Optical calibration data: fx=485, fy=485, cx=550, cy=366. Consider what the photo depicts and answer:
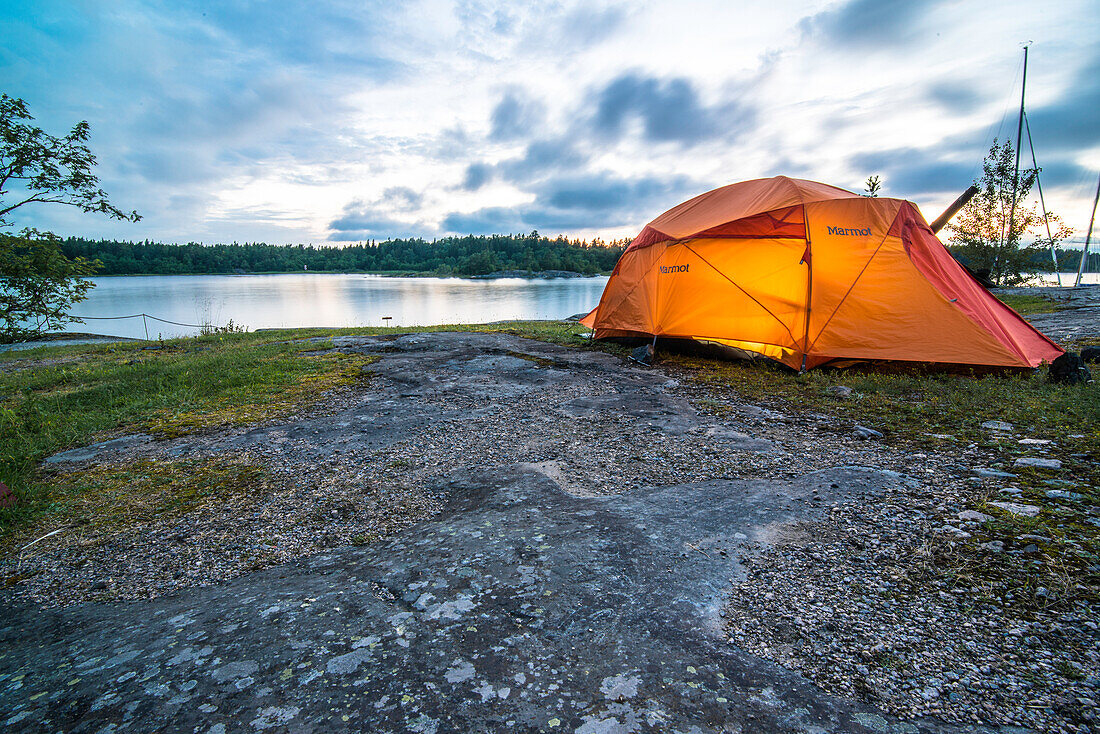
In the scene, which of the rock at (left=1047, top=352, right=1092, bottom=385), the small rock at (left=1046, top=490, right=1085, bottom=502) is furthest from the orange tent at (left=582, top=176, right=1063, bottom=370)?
the small rock at (left=1046, top=490, right=1085, bottom=502)

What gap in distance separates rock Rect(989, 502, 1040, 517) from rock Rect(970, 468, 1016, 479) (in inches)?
21.7

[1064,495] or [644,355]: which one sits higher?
[644,355]

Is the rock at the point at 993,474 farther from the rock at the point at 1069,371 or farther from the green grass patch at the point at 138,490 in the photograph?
the green grass patch at the point at 138,490

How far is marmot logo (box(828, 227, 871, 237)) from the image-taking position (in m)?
7.74

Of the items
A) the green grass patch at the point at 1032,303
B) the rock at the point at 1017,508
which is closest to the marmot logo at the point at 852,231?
the rock at the point at 1017,508

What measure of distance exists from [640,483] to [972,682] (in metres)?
2.31

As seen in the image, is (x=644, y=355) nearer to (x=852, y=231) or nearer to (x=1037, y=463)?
(x=852, y=231)

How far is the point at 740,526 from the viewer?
3242mm

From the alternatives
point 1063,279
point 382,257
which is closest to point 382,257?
point 382,257

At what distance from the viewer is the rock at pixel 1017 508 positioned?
123 inches

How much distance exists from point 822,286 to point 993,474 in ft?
15.2

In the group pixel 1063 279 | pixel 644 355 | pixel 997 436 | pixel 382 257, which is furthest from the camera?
pixel 382 257

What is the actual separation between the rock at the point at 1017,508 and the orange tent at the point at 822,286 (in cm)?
442

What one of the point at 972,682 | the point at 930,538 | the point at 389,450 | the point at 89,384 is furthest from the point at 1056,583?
the point at 89,384
